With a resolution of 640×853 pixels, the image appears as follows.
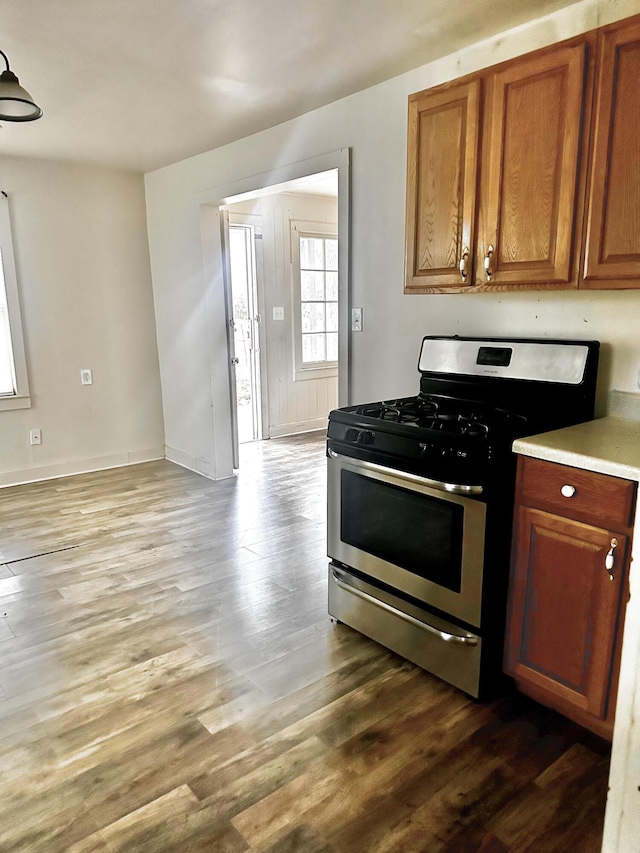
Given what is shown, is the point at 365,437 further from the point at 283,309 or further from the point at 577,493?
the point at 283,309

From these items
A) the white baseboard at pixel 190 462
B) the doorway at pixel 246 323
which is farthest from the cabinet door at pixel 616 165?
the doorway at pixel 246 323

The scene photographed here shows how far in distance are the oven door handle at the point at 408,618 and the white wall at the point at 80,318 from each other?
3044 mm

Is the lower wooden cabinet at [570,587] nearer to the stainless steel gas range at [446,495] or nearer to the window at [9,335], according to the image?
the stainless steel gas range at [446,495]

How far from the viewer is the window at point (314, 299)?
5.66m

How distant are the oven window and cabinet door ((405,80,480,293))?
830 millimetres

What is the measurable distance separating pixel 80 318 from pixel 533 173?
3.67 metres

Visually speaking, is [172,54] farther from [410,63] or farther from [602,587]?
[602,587]

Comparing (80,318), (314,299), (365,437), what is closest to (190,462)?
(80,318)

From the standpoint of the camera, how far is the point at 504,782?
5.33 ft

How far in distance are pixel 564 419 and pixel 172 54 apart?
2.10 m

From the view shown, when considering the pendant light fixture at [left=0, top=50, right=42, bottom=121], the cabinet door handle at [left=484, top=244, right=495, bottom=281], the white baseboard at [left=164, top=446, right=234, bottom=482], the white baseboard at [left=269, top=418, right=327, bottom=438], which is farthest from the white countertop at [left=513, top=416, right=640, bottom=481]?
the white baseboard at [left=269, top=418, right=327, bottom=438]

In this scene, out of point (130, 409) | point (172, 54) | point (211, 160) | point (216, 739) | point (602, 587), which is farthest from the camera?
point (130, 409)

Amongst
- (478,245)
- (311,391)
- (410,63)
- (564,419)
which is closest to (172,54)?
(410,63)

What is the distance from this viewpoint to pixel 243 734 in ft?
5.95
